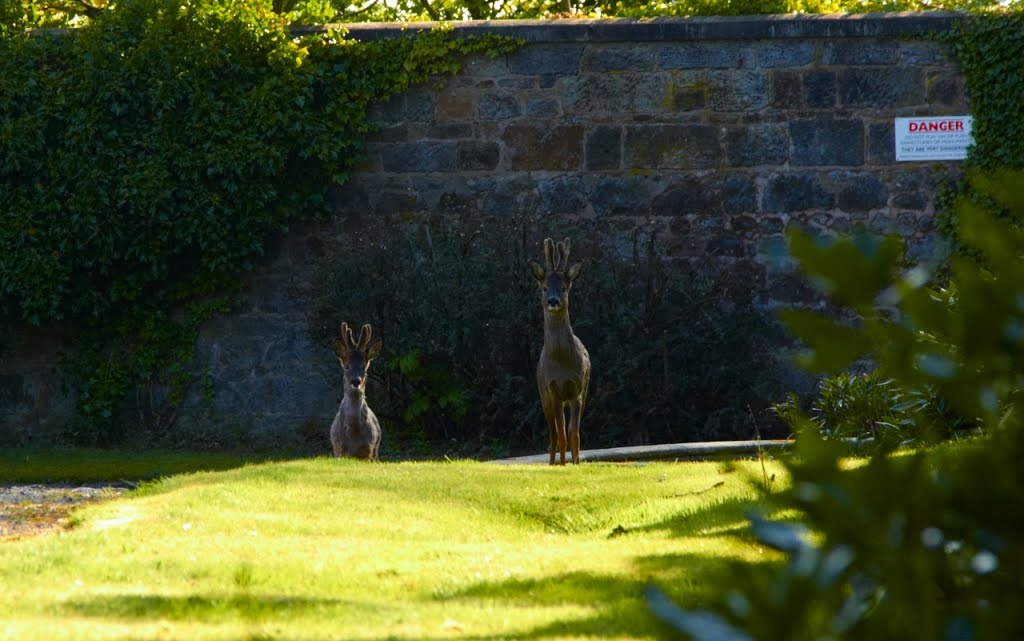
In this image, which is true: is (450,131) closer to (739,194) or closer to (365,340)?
(739,194)

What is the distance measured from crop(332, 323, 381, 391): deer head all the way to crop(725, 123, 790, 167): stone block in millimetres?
4625

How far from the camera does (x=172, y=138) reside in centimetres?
1470

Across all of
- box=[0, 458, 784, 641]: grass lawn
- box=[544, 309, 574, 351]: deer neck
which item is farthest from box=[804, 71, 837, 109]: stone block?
box=[0, 458, 784, 641]: grass lawn

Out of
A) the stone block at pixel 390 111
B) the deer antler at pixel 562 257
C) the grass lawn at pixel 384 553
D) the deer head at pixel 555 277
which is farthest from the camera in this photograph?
the stone block at pixel 390 111

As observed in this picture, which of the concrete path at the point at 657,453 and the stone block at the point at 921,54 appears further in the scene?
the stone block at the point at 921,54

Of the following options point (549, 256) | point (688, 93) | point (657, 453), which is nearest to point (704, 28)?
point (688, 93)

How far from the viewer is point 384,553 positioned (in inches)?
281

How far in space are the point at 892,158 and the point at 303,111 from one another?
5736 millimetres

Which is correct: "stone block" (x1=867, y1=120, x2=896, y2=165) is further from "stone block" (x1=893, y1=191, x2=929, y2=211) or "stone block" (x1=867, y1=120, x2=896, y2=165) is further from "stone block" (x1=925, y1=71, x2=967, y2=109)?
"stone block" (x1=925, y1=71, x2=967, y2=109)

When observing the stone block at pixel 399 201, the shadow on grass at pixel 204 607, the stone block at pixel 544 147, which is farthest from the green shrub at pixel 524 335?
the shadow on grass at pixel 204 607

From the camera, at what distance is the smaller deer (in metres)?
11.5

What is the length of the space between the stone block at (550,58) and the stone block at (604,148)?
648 mm

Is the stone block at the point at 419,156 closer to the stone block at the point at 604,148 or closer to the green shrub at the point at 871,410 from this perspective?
the stone block at the point at 604,148

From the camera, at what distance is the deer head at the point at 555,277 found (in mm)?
10469
